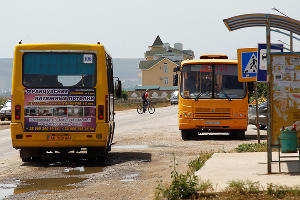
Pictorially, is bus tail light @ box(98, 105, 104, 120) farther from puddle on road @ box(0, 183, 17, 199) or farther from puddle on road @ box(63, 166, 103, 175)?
puddle on road @ box(0, 183, 17, 199)

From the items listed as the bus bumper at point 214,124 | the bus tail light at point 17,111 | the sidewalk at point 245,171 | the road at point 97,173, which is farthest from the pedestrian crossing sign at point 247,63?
the bus tail light at point 17,111

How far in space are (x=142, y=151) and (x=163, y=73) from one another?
513 feet

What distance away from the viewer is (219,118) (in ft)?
76.5

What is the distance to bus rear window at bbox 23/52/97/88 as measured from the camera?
15.3 m

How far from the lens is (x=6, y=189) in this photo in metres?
11.1

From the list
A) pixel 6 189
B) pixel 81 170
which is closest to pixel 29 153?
pixel 81 170

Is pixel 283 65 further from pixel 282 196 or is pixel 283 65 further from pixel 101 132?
pixel 101 132

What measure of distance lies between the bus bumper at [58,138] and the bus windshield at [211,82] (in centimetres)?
871

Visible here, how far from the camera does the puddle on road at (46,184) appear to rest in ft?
36.4

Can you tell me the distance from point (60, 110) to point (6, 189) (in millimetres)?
4265

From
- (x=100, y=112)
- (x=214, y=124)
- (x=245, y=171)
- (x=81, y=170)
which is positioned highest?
(x=100, y=112)

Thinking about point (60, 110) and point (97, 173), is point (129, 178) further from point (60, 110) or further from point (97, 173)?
point (60, 110)

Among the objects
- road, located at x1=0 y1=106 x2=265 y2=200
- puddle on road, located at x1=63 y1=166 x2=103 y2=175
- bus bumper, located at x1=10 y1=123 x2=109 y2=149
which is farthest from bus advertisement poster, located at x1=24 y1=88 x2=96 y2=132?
puddle on road, located at x1=63 y1=166 x2=103 y2=175

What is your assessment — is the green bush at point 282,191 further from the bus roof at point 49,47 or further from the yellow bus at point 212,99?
the yellow bus at point 212,99
